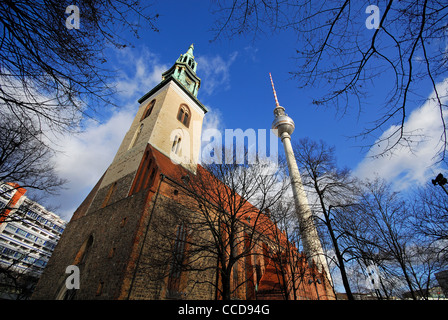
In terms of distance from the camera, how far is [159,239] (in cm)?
1058

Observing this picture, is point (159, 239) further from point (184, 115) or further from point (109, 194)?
point (184, 115)

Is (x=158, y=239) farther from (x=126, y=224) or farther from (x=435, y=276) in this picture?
(x=435, y=276)

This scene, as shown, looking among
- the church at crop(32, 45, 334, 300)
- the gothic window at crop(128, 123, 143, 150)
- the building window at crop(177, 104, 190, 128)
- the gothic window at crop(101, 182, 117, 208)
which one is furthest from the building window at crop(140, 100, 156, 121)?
the gothic window at crop(101, 182, 117, 208)

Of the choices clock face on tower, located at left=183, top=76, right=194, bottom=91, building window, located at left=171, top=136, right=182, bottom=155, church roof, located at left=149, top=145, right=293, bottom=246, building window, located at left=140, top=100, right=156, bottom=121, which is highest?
clock face on tower, located at left=183, top=76, right=194, bottom=91

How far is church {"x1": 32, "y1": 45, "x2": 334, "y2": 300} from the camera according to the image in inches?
356

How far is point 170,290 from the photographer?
34.3 feet

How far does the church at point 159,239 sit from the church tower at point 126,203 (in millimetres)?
60

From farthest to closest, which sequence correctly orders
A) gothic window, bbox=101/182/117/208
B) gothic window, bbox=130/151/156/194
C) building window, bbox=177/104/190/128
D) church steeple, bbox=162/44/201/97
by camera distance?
church steeple, bbox=162/44/201/97
building window, bbox=177/104/190/128
gothic window, bbox=101/182/117/208
gothic window, bbox=130/151/156/194

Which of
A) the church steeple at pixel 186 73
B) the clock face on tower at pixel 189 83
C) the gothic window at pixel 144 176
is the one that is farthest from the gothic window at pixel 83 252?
the clock face on tower at pixel 189 83

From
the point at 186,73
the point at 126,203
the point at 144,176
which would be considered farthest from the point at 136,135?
the point at 186,73

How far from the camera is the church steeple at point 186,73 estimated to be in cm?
2470

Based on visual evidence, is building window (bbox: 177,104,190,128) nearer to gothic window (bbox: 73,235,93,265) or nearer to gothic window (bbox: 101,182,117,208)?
gothic window (bbox: 101,182,117,208)

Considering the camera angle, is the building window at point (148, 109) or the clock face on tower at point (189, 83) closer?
the building window at point (148, 109)

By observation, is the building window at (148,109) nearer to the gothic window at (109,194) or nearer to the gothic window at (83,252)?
the gothic window at (109,194)
